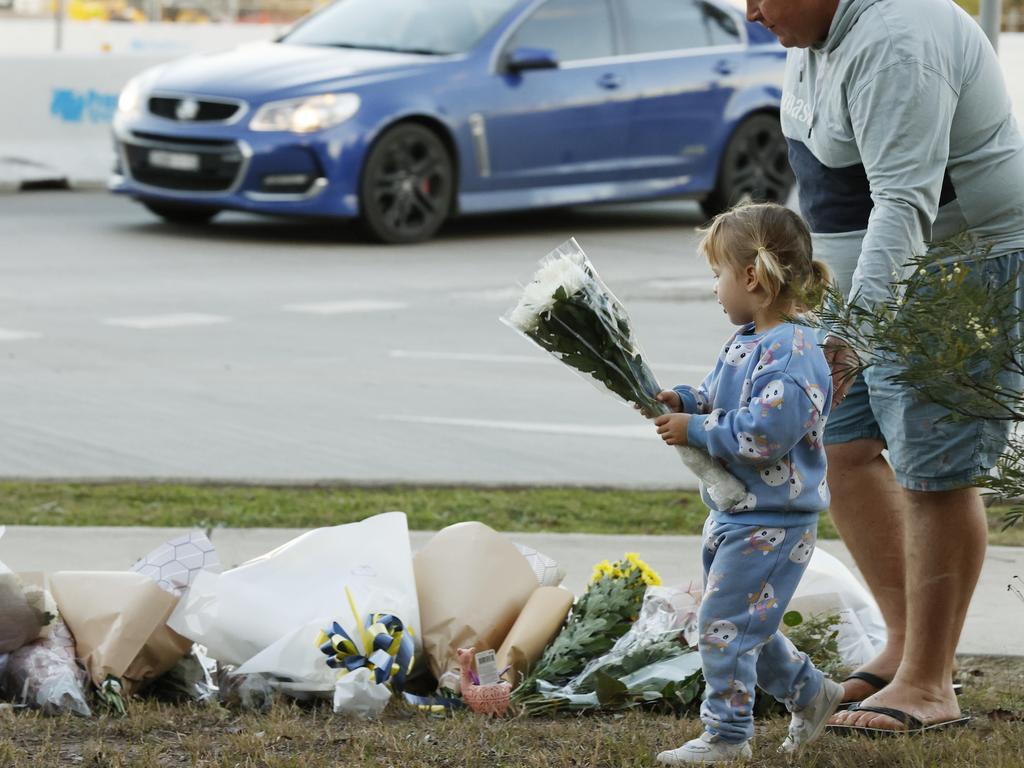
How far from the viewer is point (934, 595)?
405 cm

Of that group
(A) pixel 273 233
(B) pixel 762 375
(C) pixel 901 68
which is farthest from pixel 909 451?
(A) pixel 273 233

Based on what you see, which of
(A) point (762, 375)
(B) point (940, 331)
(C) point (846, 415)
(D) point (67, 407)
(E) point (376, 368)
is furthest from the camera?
(E) point (376, 368)

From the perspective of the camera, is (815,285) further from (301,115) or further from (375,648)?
(301,115)

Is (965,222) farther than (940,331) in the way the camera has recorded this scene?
Yes

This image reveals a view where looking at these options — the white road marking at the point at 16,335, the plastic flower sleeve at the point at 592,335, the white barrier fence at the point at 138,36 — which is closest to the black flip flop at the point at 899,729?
the plastic flower sleeve at the point at 592,335

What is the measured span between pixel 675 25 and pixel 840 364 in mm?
10736

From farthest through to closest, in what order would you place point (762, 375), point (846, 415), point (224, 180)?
point (224, 180)
point (846, 415)
point (762, 375)

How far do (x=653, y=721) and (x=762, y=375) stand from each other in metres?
0.95

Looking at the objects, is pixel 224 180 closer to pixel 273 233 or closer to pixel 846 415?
pixel 273 233

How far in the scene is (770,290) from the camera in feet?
12.0

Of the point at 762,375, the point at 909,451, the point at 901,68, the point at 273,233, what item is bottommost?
the point at 273,233

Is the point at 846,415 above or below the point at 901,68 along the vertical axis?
below

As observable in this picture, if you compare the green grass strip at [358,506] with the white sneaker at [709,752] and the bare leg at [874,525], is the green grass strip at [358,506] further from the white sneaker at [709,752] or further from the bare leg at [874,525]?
the white sneaker at [709,752]

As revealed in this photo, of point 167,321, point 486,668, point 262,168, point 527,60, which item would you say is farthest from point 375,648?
point 527,60
